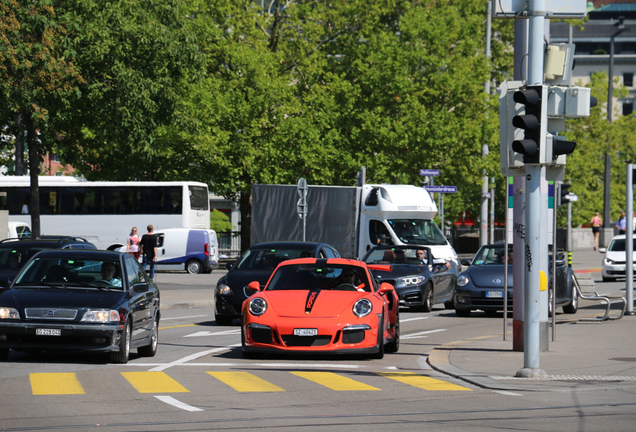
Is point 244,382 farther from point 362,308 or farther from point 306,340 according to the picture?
point 362,308

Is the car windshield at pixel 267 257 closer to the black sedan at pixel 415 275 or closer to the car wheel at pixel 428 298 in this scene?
the black sedan at pixel 415 275

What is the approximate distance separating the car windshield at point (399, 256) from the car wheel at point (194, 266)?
20155 millimetres

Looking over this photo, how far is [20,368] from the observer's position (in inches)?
489

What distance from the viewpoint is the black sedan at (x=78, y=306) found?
41.1 ft

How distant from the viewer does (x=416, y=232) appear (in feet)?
109

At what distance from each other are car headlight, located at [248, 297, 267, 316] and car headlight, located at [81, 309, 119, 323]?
184 cm

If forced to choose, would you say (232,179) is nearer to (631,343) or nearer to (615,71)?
(631,343)

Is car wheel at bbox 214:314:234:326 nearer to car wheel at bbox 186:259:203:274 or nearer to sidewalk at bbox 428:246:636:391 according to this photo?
sidewalk at bbox 428:246:636:391

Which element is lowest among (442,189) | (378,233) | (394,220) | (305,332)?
(305,332)

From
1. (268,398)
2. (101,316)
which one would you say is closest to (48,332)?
(101,316)

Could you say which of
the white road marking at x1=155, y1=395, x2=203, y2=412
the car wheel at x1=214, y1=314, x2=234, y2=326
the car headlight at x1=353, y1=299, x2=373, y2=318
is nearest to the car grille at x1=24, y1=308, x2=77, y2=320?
the white road marking at x1=155, y1=395, x2=203, y2=412

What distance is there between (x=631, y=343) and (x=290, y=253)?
6935 millimetres

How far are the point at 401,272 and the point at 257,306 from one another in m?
10.4

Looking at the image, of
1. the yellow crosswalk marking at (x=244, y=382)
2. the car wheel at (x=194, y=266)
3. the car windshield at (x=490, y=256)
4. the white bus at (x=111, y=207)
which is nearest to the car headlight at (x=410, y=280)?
the car windshield at (x=490, y=256)
